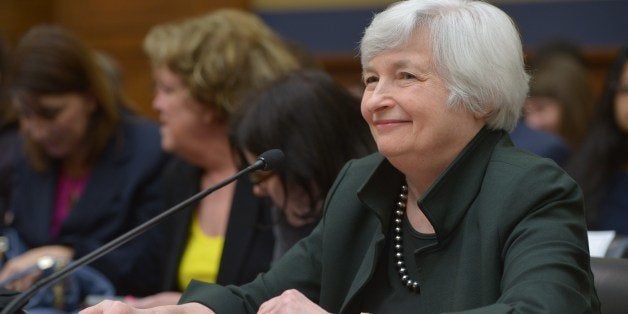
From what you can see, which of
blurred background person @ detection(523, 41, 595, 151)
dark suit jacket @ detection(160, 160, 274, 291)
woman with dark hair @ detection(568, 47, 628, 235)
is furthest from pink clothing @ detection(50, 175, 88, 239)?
blurred background person @ detection(523, 41, 595, 151)

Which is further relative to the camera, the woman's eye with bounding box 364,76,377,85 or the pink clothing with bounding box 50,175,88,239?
the pink clothing with bounding box 50,175,88,239

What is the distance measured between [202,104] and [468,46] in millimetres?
1708

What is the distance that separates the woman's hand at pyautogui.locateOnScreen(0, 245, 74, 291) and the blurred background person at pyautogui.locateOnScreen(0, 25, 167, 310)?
68 mm

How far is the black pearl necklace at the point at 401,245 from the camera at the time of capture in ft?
6.71

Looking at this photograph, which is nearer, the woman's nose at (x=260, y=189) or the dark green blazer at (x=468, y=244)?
the dark green blazer at (x=468, y=244)

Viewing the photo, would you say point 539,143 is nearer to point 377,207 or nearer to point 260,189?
point 260,189

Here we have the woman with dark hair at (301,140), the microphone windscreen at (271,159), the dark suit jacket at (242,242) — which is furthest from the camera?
the dark suit jacket at (242,242)

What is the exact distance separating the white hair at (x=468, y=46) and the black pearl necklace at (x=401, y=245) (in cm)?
22

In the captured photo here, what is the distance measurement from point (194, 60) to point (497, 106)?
1688 millimetres

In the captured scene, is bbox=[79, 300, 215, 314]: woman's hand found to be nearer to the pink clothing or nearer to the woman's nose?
the woman's nose

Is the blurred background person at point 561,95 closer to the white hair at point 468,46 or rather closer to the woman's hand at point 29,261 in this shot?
the woman's hand at point 29,261

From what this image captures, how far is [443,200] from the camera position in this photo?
1981 mm

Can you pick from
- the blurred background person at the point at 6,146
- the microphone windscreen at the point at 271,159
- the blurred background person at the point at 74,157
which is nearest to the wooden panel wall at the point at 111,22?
the blurred background person at the point at 6,146

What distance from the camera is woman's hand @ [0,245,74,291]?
345cm
